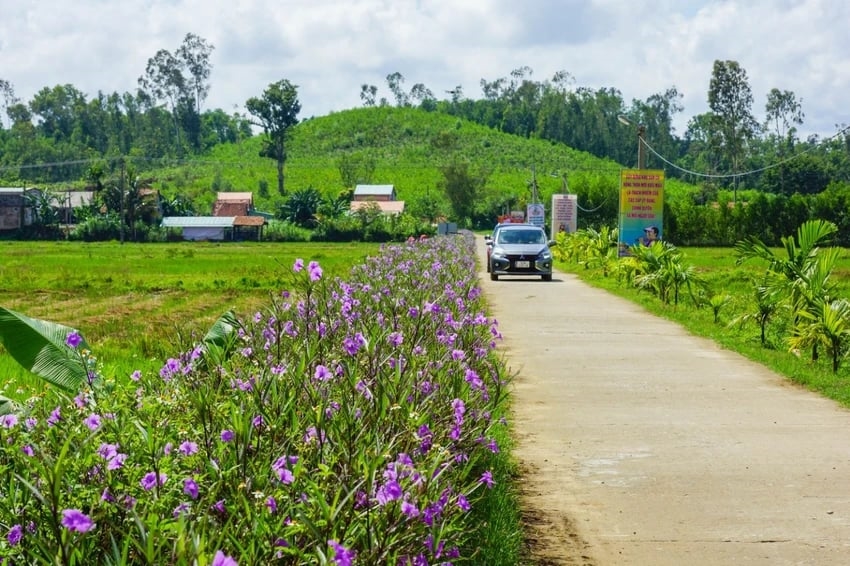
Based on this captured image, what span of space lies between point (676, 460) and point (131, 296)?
2194 cm

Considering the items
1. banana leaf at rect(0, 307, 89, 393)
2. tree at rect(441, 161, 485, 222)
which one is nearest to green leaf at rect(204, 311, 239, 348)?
banana leaf at rect(0, 307, 89, 393)

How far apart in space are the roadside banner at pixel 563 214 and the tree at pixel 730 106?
46.2m

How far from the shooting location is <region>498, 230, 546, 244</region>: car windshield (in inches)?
1252

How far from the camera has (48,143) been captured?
143 m

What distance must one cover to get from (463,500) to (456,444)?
119cm

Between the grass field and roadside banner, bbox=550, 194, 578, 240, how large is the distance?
42.3ft

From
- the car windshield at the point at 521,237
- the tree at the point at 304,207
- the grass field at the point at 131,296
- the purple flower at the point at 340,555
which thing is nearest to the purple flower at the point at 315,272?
the grass field at the point at 131,296

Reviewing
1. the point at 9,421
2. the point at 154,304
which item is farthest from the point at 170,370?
the point at 154,304

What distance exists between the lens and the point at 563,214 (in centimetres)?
5281

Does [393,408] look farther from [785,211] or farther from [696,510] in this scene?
[785,211]

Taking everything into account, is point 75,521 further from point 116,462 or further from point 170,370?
point 170,370

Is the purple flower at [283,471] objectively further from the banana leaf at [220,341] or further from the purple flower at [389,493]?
the banana leaf at [220,341]

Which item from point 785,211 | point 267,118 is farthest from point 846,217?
point 267,118

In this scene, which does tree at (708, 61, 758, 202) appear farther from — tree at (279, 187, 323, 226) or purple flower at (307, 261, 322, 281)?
purple flower at (307, 261, 322, 281)
